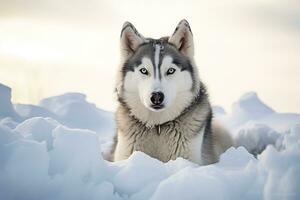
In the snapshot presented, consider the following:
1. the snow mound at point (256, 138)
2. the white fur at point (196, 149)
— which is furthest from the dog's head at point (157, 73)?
the snow mound at point (256, 138)

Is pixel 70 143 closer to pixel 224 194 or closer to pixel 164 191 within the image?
pixel 164 191

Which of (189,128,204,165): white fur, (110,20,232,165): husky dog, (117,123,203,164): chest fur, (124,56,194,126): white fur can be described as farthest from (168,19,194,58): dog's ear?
(189,128,204,165): white fur

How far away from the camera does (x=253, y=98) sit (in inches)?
465

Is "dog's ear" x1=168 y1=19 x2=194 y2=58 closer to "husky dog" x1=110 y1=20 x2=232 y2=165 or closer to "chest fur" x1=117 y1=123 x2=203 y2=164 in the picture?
"husky dog" x1=110 y1=20 x2=232 y2=165

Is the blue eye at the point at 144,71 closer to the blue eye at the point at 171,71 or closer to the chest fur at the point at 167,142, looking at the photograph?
the blue eye at the point at 171,71

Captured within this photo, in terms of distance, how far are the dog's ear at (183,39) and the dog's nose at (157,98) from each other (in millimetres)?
884

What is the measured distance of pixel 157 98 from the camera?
552cm

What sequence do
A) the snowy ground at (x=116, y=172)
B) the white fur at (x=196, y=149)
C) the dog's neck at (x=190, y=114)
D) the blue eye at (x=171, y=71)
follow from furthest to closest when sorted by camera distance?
the dog's neck at (x=190, y=114), the white fur at (x=196, y=149), the blue eye at (x=171, y=71), the snowy ground at (x=116, y=172)

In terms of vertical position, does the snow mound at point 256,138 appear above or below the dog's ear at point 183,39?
below

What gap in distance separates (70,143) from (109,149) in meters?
2.38

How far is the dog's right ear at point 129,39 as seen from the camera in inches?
242

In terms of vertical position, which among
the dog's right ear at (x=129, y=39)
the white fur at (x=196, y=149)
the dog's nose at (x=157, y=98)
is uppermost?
the dog's right ear at (x=129, y=39)

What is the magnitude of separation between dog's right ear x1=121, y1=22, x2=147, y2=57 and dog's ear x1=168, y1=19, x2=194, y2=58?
35 cm

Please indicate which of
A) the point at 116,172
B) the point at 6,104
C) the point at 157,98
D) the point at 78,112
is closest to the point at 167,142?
the point at 157,98
